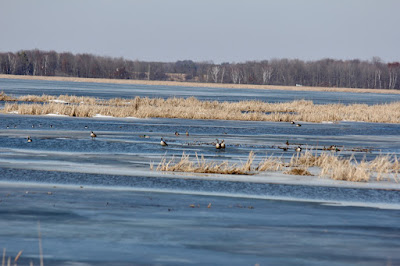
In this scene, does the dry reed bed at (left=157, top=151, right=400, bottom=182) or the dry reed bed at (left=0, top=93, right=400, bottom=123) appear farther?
the dry reed bed at (left=0, top=93, right=400, bottom=123)

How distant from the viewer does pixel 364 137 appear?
37500mm

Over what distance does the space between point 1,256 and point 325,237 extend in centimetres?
556

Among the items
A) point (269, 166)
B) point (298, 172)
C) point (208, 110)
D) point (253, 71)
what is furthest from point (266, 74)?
point (298, 172)

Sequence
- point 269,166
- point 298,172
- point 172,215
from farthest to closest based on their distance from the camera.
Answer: point 269,166
point 298,172
point 172,215

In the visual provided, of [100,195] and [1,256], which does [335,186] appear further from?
[1,256]

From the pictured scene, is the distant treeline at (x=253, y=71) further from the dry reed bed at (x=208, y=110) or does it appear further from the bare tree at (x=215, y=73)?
the dry reed bed at (x=208, y=110)

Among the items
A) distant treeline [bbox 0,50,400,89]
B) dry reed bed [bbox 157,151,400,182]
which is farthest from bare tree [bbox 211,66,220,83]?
dry reed bed [bbox 157,151,400,182]

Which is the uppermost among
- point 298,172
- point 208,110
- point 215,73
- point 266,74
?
point 266,74

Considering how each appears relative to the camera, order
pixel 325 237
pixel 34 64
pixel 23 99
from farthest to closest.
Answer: pixel 34 64, pixel 23 99, pixel 325 237

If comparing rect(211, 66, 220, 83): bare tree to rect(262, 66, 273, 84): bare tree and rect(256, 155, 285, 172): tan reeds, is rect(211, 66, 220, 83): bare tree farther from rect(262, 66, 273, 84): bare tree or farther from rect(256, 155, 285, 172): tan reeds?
rect(256, 155, 285, 172): tan reeds

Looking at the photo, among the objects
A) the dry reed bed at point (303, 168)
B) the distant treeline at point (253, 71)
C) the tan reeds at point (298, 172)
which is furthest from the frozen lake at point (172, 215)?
the distant treeline at point (253, 71)

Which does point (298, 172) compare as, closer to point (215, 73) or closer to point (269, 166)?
point (269, 166)

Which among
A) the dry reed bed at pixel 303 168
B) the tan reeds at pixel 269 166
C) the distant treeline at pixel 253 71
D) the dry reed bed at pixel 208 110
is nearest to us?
the dry reed bed at pixel 303 168

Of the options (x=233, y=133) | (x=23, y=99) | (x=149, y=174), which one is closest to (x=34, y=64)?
(x=23, y=99)
